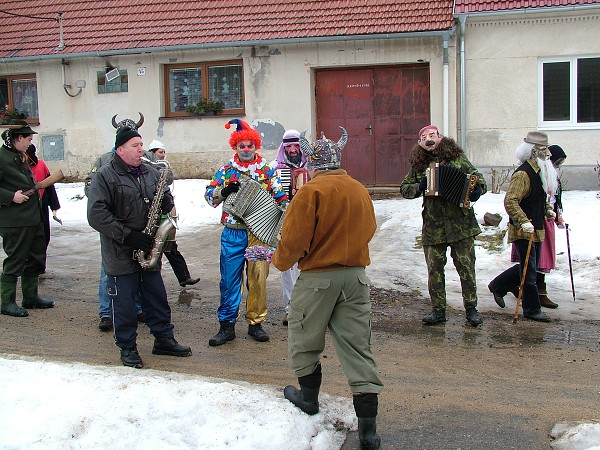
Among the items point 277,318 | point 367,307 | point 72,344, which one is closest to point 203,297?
point 277,318

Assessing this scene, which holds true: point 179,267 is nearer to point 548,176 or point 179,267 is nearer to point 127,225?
point 127,225

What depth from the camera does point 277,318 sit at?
7.28 m

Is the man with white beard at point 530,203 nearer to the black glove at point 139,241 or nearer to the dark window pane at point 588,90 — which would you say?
the black glove at point 139,241

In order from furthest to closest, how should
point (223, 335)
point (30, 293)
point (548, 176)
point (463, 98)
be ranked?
point (463, 98)
point (30, 293)
point (548, 176)
point (223, 335)

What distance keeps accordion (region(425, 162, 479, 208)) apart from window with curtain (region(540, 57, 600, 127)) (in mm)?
8178

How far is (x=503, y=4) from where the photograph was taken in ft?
44.5

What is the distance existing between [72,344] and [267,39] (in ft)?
32.2

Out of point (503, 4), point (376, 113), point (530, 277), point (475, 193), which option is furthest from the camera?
point (376, 113)

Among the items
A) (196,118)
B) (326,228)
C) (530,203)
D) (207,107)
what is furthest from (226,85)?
(326,228)

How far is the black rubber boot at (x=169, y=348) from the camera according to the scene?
19.5 ft

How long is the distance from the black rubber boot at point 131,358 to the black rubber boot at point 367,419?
2094mm

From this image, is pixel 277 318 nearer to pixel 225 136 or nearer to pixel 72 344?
pixel 72 344

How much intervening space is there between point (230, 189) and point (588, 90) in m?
10.2

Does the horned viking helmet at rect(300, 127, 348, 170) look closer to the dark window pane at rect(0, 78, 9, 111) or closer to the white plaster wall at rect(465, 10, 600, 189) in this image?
the white plaster wall at rect(465, 10, 600, 189)
